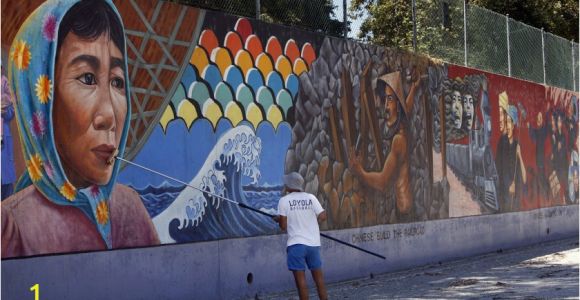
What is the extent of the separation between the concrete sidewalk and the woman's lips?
3294 millimetres

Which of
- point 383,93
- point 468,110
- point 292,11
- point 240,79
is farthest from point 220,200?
point 468,110

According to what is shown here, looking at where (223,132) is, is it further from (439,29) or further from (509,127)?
(509,127)

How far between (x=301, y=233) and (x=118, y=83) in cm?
270

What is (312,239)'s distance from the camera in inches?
410

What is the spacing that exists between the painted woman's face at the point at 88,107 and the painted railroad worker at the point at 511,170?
12.1 m

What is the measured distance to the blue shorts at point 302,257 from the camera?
408 inches

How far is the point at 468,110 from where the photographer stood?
19.5m

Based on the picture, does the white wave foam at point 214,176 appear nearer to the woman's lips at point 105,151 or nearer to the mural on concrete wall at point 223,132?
the mural on concrete wall at point 223,132

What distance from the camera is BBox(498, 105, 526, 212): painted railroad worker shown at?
20.9m

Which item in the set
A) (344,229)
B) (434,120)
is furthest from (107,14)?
(434,120)

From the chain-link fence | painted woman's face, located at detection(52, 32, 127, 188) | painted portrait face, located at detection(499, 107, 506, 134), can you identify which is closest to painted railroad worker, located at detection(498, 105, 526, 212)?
painted portrait face, located at detection(499, 107, 506, 134)

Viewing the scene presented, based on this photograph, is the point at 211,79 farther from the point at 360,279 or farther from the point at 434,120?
the point at 434,120

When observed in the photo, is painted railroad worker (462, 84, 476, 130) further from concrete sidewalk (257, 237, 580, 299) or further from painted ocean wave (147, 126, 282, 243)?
painted ocean wave (147, 126, 282, 243)

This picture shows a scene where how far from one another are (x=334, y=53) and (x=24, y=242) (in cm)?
705
